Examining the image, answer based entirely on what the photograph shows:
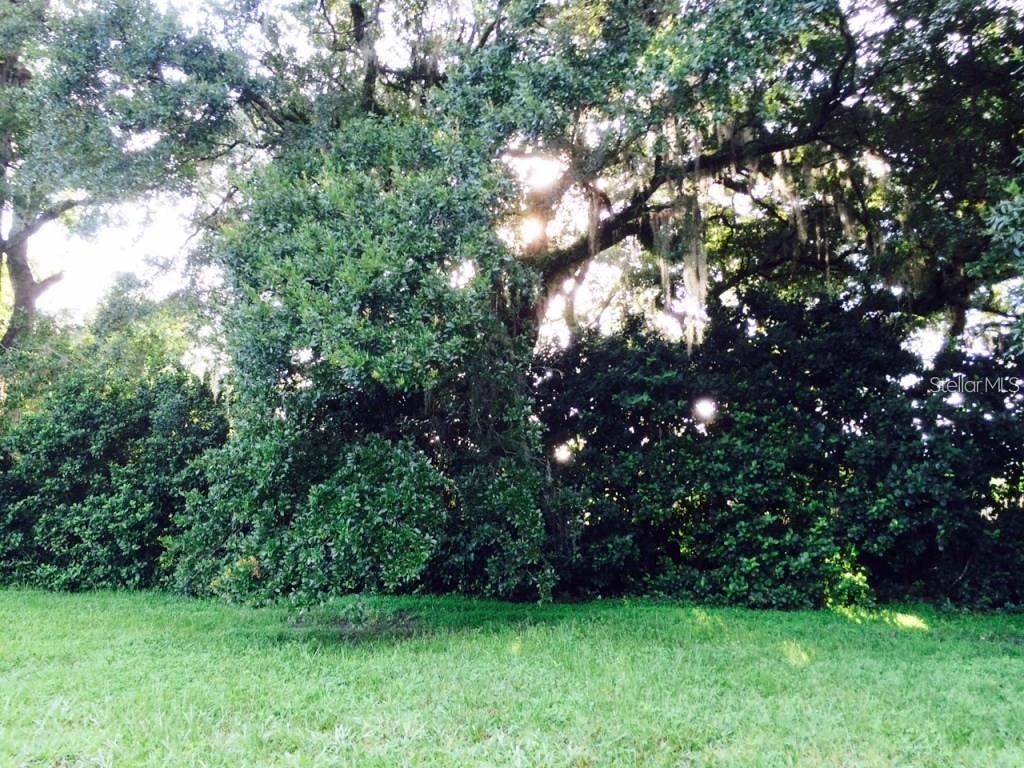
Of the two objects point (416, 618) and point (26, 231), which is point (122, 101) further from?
point (26, 231)

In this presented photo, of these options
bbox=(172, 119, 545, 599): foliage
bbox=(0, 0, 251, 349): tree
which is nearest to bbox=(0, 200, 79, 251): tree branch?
bbox=(0, 0, 251, 349): tree

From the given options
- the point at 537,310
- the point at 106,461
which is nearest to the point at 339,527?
the point at 537,310

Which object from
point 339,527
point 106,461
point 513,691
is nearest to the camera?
point 513,691

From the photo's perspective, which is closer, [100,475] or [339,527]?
[339,527]

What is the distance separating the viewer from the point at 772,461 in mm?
8977

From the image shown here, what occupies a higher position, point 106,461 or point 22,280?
point 22,280

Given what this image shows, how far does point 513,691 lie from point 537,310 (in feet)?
17.2

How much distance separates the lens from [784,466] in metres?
8.97

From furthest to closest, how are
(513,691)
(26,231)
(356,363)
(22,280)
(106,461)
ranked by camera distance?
(22,280)
(26,231)
(106,461)
(356,363)
(513,691)

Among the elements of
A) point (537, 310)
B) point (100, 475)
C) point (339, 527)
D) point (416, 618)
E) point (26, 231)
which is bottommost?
point (416, 618)

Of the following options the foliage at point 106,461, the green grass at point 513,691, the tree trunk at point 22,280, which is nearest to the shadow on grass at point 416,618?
the green grass at point 513,691

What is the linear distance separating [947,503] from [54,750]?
8.67 meters

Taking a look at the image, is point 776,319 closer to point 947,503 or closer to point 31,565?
point 947,503

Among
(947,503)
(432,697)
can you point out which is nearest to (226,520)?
(432,697)
